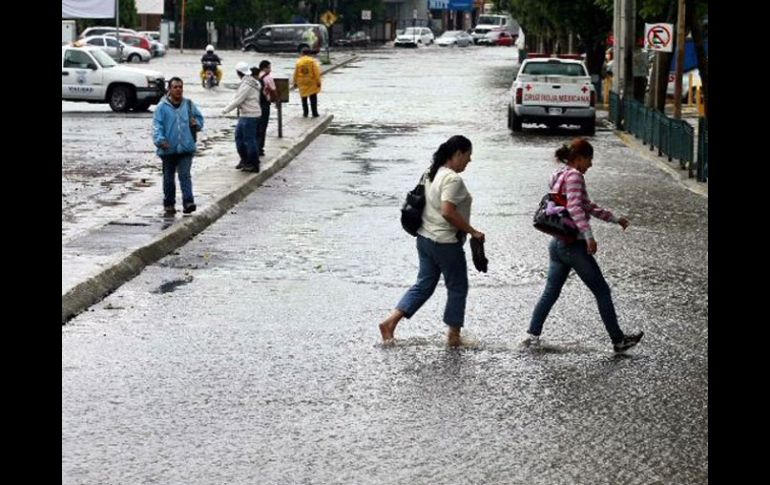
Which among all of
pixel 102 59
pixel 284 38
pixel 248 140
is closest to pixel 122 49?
pixel 284 38

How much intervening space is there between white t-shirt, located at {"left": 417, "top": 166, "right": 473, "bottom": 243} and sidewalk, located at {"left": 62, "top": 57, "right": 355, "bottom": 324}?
10.2ft

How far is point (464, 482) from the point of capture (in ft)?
25.8

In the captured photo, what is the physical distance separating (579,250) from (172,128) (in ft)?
27.7

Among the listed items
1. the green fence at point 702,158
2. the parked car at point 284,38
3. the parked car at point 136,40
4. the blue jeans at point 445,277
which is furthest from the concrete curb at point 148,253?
the parked car at point 284,38

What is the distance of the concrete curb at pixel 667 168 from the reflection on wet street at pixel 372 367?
11.6ft

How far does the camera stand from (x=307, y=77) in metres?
41.4

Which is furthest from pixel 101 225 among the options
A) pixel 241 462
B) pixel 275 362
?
pixel 241 462

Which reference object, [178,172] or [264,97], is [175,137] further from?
[264,97]

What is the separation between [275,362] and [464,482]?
11.7 ft
